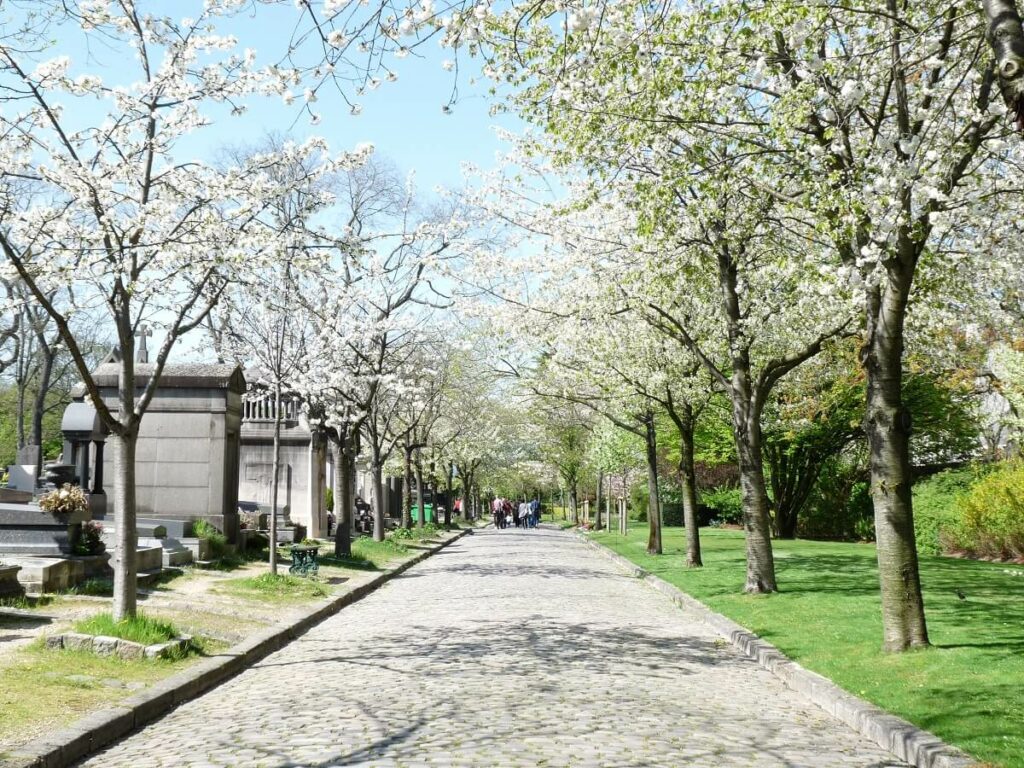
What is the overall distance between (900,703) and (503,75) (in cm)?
695

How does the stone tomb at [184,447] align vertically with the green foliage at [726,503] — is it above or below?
above

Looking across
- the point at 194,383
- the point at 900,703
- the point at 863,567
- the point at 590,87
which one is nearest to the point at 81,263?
the point at 590,87

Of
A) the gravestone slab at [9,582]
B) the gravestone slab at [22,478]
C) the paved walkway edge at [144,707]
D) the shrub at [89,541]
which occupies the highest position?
the gravestone slab at [22,478]

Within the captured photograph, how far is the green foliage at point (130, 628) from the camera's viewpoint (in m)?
9.45

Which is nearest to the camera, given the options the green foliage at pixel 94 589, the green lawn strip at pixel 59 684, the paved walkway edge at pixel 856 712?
the paved walkway edge at pixel 856 712

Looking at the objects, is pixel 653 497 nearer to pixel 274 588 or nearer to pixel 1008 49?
pixel 274 588

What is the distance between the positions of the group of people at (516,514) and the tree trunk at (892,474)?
169 ft

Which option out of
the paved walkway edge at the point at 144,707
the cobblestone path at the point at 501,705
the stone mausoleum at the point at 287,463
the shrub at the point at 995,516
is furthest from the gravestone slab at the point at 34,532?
the shrub at the point at 995,516

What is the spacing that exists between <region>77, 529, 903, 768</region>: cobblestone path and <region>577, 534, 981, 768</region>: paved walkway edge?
13 cm

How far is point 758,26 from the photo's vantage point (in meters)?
9.55

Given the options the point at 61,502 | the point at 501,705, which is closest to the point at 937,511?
the point at 61,502

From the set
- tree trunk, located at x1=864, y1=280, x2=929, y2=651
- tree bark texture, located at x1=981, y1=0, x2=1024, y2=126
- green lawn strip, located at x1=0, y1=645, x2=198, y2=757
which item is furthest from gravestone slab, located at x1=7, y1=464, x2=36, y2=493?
tree bark texture, located at x1=981, y1=0, x2=1024, y2=126

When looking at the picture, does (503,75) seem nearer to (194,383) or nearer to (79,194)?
(79,194)

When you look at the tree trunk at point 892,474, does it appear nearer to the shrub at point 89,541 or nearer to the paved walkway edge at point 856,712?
the paved walkway edge at point 856,712
